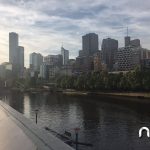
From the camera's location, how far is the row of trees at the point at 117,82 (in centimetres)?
12762

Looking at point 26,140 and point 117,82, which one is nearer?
point 26,140

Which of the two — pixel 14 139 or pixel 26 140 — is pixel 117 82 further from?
pixel 26 140

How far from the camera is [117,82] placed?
485ft

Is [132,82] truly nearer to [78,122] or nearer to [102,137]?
[78,122]

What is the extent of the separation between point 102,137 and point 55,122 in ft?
59.2

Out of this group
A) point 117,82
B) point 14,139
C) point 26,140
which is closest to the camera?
point 26,140

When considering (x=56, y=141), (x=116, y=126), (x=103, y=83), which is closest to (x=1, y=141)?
(x=56, y=141)

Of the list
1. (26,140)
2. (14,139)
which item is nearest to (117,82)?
(14,139)

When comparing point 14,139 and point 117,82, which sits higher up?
point 117,82

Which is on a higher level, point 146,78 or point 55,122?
point 146,78

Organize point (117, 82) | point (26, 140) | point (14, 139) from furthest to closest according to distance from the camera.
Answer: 1. point (117, 82)
2. point (14, 139)
3. point (26, 140)

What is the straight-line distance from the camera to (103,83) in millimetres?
158500

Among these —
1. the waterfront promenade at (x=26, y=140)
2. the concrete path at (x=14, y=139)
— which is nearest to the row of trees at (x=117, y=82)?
the concrete path at (x=14, y=139)

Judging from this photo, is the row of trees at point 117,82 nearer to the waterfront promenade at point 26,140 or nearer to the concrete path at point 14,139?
the concrete path at point 14,139
